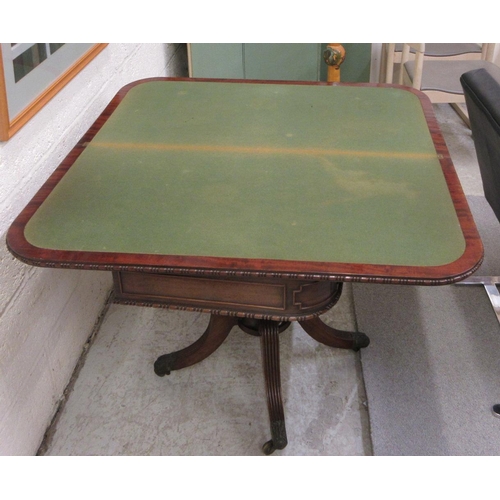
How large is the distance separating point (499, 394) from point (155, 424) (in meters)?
1.19

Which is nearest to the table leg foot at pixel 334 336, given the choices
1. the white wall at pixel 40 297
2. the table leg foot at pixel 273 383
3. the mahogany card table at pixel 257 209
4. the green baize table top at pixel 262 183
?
the mahogany card table at pixel 257 209

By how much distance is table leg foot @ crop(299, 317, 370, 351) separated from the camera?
7.36 ft

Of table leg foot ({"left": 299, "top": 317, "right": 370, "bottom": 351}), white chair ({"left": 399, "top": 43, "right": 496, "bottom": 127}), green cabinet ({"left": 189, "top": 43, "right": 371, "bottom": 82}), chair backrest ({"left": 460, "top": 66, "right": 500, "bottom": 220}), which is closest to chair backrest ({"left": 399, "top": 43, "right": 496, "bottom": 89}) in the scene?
white chair ({"left": 399, "top": 43, "right": 496, "bottom": 127})

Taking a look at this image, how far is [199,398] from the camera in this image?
2.18 meters

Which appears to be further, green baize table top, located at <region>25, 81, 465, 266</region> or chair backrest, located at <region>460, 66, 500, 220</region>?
chair backrest, located at <region>460, 66, 500, 220</region>

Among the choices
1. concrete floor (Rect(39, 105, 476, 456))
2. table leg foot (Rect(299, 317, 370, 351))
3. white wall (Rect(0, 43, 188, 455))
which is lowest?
concrete floor (Rect(39, 105, 476, 456))

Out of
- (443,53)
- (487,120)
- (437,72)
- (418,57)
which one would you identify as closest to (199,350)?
(487,120)

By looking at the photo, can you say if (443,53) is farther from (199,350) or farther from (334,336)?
(199,350)

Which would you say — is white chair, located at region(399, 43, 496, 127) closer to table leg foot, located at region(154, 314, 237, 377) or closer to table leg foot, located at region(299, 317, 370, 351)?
table leg foot, located at region(299, 317, 370, 351)

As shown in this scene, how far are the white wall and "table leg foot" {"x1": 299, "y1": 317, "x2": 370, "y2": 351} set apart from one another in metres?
0.86

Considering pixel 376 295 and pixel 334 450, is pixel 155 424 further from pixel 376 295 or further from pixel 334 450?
pixel 376 295

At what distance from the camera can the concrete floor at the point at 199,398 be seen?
2.01 metres

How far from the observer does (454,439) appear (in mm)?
1970

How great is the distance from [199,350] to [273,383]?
0.34 meters
